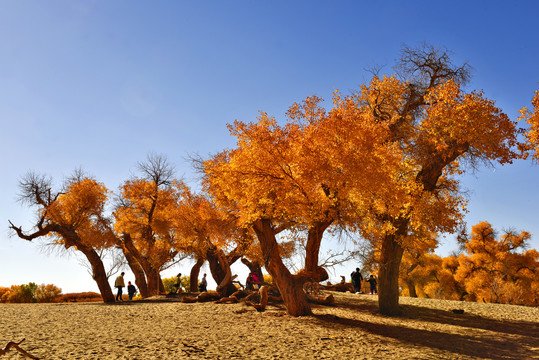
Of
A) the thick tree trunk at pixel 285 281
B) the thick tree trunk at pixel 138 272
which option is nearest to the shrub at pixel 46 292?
the thick tree trunk at pixel 138 272

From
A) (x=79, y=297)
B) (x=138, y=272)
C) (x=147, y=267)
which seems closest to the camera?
(x=147, y=267)

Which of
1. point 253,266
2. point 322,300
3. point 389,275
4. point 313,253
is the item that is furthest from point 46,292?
point 389,275

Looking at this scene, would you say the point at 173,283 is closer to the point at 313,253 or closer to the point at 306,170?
the point at 313,253

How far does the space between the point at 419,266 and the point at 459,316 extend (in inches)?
1029

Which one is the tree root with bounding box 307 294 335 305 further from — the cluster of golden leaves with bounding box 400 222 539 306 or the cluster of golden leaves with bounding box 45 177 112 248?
the cluster of golden leaves with bounding box 400 222 539 306

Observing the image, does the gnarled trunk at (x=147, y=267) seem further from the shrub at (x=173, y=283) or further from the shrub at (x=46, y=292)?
the shrub at (x=173, y=283)

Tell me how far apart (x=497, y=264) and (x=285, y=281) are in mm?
29706

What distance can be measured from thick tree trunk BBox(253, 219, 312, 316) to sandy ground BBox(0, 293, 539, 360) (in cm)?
47

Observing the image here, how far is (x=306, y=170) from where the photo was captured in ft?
43.3

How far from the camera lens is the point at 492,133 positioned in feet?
48.2

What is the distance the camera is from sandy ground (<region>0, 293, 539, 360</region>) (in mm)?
9594

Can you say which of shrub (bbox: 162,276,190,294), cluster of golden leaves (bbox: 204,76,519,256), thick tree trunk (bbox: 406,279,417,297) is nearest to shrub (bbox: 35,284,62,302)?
shrub (bbox: 162,276,190,294)

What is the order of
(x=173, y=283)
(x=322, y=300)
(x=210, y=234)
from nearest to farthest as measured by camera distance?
1. (x=322, y=300)
2. (x=210, y=234)
3. (x=173, y=283)

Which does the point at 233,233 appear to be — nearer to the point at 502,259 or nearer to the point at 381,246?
the point at 381,246
